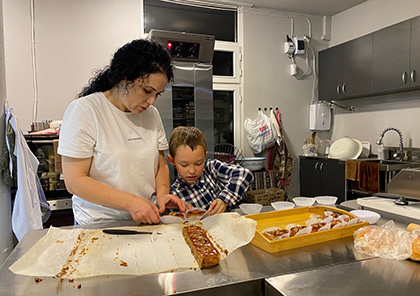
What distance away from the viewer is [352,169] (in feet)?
9.87

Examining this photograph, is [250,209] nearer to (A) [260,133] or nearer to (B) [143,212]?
A: (B) [143,212]

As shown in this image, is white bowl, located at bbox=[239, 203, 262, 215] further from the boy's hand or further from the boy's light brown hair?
the boy's light brown hair

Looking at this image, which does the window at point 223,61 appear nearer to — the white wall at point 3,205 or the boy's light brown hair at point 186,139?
the white wall at point 3,205

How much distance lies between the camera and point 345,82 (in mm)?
3590

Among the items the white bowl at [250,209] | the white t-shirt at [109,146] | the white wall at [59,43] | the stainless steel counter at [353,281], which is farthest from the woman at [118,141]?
the white wall at [59,43]

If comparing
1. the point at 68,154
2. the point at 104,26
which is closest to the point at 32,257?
the point at 68,154

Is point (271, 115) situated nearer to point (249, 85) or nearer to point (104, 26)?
point (249, 85)

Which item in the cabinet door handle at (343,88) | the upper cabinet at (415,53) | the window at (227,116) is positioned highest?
the upper cabinet at (415,53)

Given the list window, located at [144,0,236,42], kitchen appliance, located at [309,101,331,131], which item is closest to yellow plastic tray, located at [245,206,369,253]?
window, located at [144,0,236,42]

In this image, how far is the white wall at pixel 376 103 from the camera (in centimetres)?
312

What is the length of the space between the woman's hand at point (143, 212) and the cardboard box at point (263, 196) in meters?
2.05

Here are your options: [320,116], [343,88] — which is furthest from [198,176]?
[320,116]

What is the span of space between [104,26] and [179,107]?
3.82ft

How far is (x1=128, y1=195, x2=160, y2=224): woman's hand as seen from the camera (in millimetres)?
1064
